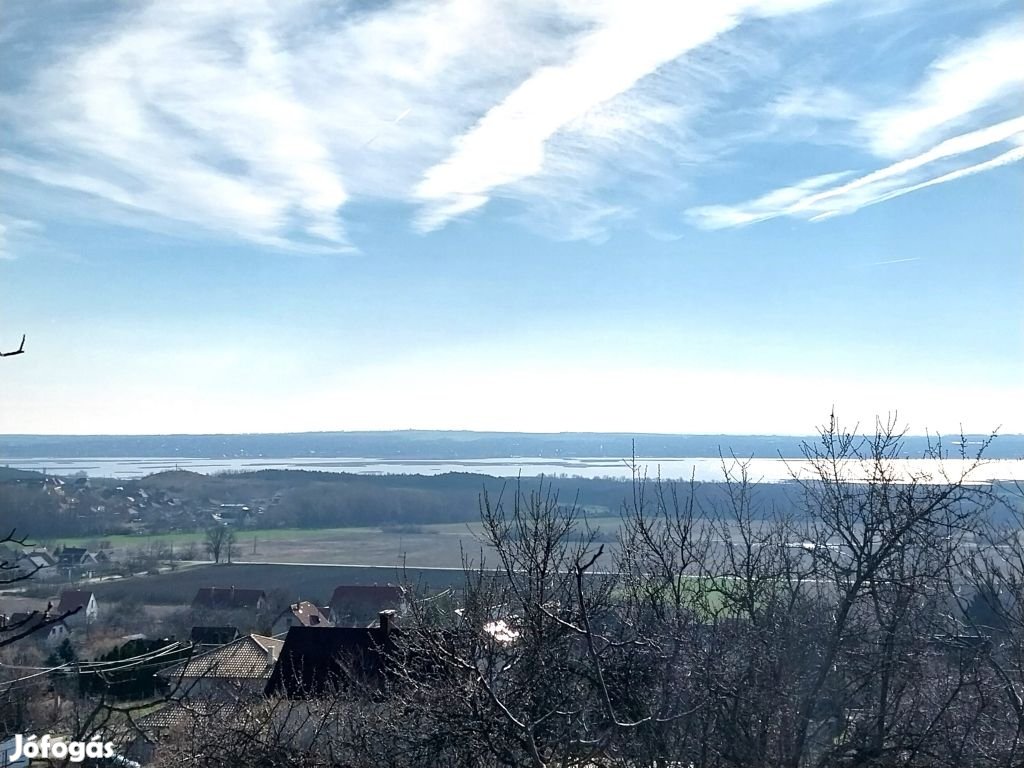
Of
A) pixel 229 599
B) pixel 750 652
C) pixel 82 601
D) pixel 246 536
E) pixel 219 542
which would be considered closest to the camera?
pixel 750 652

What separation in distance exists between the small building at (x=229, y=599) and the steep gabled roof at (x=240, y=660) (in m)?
Result: 5.68

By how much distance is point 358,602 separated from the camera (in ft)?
51.1

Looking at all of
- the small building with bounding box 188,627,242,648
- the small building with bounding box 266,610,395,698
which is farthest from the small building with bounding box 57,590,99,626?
the small building with bounding box 266,610,395,698

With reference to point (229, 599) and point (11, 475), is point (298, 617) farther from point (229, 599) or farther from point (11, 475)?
point (11, 475)

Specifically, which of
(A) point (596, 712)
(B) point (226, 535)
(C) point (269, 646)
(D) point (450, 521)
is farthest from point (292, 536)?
(A) point (596, 712)

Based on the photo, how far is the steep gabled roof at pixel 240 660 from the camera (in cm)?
848

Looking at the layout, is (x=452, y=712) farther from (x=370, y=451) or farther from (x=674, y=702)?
(x=370, y=451)

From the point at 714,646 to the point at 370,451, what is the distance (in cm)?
6287

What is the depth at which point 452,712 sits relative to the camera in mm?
3523

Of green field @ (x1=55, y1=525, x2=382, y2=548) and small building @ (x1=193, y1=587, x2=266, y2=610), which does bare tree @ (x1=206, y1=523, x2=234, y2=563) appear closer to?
green field @ (x1=55, y1=525, x2=382, y2=548)

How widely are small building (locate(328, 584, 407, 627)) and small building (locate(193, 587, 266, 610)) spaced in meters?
1.38

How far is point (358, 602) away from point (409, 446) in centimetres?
5114

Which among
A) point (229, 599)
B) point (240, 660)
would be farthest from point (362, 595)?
point (240, 660)

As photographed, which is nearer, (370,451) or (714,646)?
(714,646)
